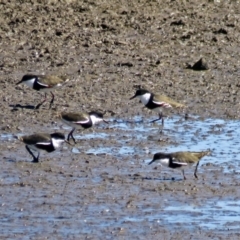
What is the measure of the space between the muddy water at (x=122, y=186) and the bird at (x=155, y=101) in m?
0.29

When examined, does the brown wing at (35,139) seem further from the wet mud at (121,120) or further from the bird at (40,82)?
the bird at (40,82)

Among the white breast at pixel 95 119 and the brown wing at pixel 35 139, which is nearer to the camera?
the brown wing at pixel 35 139

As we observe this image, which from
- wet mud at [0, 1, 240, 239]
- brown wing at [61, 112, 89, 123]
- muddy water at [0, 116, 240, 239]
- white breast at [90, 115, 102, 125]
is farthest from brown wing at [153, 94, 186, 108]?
brown wing at [61, 112, 89, 123]

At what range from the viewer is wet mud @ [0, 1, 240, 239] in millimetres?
12102

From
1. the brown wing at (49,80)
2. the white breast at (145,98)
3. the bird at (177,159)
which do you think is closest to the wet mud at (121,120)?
the bird at (177,159)

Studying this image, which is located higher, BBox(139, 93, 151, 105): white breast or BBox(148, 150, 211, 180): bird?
BBox(139, 93, 151, 105): white breast

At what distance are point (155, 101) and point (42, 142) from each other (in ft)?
9.13

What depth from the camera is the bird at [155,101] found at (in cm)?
1644

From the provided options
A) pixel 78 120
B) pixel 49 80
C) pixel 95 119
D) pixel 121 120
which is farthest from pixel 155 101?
pixel 49 80

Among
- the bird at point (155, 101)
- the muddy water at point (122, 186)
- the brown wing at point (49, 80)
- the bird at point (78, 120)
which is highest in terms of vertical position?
the brown wing at point (49, 80)

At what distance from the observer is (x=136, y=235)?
11.5m

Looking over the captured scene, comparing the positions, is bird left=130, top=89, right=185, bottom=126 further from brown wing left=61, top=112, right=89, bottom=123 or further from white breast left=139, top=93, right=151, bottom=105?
brown wing left=61, top=112, right=89, bottom=123

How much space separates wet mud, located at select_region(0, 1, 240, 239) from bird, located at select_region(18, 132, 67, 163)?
0.20 m

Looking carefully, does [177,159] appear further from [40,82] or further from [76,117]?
[40,82]
